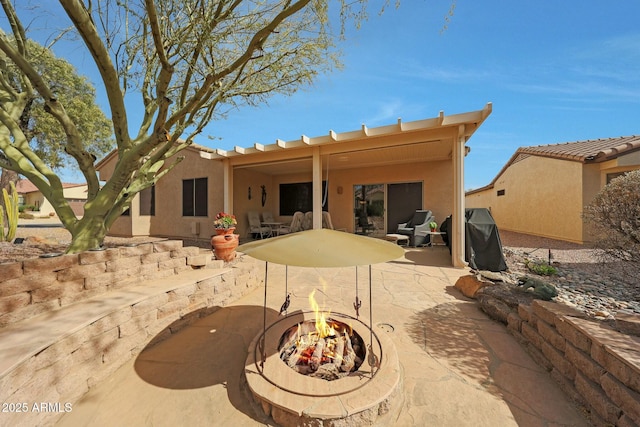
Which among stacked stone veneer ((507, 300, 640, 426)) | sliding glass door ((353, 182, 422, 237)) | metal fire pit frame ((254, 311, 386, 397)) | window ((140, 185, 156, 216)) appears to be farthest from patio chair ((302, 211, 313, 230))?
window ((140, 185, 156, 216))

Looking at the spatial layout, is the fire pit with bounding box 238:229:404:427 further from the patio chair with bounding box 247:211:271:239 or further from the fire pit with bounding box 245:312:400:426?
the patio chair with bounding box 247:211:271:239

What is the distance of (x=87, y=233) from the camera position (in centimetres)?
323

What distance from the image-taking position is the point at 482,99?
16.3ft

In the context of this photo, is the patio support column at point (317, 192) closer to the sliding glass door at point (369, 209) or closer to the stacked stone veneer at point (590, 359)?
the sliding glass door at point (369, 209)

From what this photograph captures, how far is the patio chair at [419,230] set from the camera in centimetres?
752

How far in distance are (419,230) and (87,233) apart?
25.0 ft

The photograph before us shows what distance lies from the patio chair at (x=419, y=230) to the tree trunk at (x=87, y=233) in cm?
737

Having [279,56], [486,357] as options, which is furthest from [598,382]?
[279,56]

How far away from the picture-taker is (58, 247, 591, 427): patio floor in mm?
1679

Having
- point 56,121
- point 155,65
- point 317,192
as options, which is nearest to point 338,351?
point 317,192

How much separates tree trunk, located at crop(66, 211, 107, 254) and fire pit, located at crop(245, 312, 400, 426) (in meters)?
2.88

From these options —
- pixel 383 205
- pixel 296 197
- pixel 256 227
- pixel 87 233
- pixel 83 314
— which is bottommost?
pixel 83 314

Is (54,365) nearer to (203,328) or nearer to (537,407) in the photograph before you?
(203,328)

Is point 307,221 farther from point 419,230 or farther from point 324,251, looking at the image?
point 324,251
